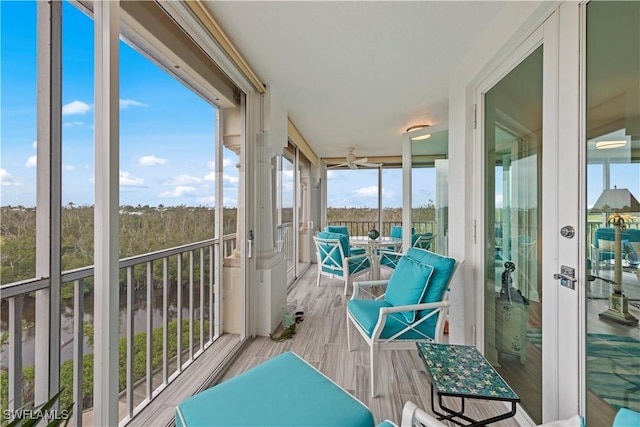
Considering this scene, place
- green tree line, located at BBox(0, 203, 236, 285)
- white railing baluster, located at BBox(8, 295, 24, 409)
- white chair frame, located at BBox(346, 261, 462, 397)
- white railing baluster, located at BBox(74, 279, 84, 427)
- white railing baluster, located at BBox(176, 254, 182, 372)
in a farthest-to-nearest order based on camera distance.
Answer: white railing baluster, located at BBox(176, 254, 182, 372) → white chair frame, located at BBox(346, 261, 462, 397) → white railing baluster, located at BBox(74, 279, 84, 427) → white railing baluster, located at BBox(8, 295, 24, 409) → green tree line, located at BBox(0, 203, 236, 285)

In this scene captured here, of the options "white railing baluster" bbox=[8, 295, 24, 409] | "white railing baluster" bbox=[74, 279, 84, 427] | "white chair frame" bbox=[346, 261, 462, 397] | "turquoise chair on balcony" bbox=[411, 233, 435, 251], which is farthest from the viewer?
"turquoise chair on balcony" bbox=[411, 233, 435, 251]

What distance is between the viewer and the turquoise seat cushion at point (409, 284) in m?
1.89

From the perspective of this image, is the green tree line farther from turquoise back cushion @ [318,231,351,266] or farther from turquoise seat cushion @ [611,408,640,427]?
turquoise back cushion @ [318,231,351,266]

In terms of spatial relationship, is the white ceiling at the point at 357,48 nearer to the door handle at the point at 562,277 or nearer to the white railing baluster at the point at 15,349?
the door handle at the point at 562,277

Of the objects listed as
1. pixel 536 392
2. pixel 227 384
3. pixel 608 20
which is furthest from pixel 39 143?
pixel 536 392

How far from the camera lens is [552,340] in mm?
1202

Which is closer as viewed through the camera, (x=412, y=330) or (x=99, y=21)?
(x=99, y=21)

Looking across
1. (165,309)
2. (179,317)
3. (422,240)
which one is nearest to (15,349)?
(165,309)

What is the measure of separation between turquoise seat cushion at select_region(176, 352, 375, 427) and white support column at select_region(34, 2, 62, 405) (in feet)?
1.65

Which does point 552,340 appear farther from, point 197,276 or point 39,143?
point 197,276

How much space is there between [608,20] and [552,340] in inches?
53.8

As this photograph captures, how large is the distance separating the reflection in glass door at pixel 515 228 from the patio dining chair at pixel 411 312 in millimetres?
327

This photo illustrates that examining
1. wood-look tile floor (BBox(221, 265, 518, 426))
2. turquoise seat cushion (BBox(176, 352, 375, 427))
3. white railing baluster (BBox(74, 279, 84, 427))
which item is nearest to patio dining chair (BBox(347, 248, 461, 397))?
wood-look tile floor (BBox(221, 265, 518, 426))

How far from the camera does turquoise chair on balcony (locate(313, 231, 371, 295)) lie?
144 inches
